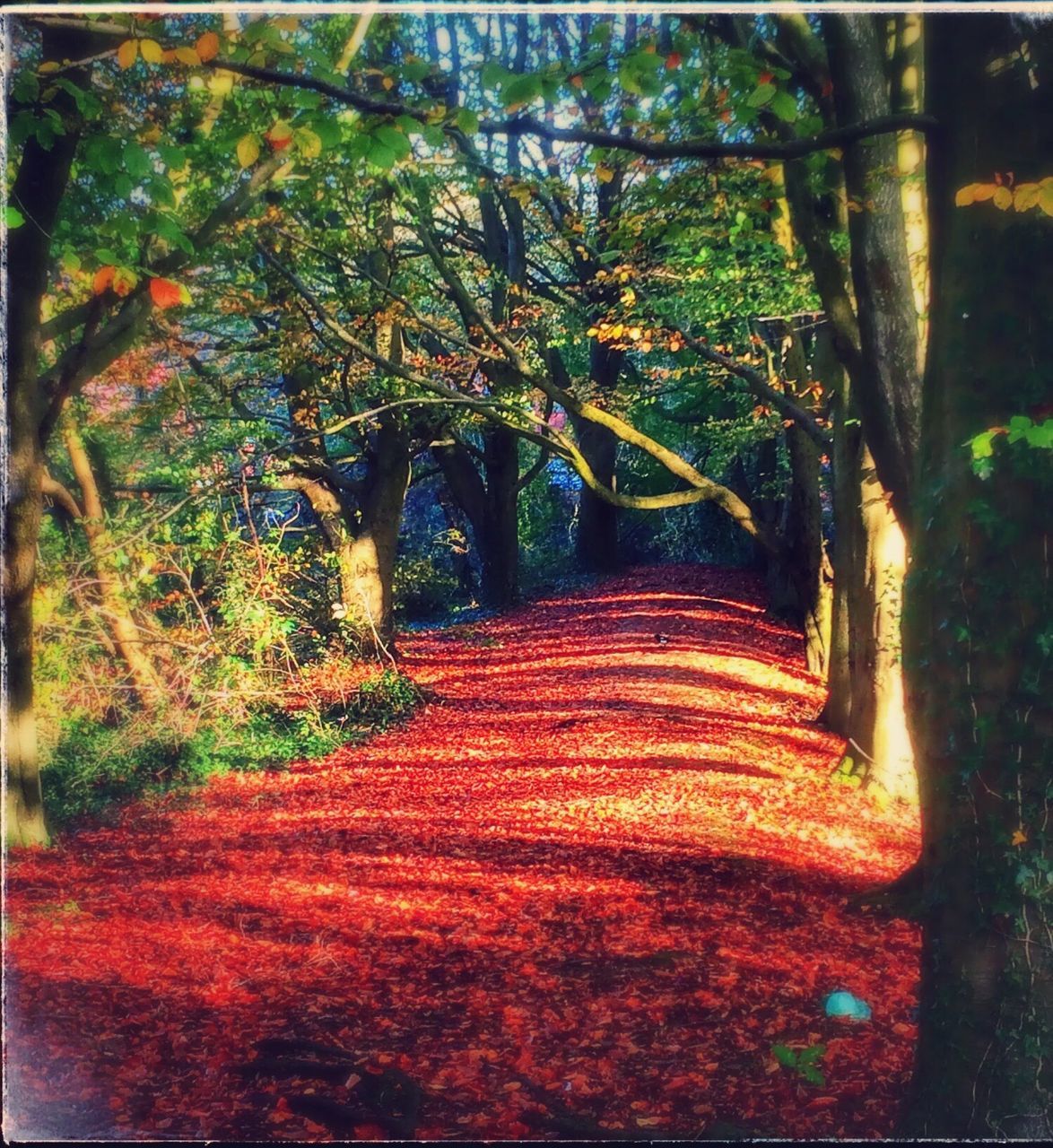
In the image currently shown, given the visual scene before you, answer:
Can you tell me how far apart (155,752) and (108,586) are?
0.56m

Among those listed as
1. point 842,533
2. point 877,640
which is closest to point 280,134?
point 877,640

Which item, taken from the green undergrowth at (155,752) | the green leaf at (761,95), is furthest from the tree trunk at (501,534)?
the green leaf at (761,95)

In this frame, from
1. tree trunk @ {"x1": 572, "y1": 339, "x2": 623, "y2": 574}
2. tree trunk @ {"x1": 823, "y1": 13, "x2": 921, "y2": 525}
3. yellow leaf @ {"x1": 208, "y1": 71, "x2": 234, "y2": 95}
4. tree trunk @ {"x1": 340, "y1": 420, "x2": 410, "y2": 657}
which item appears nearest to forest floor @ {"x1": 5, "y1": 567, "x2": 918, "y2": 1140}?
tree trunk @ {"x1": 340, "y1": 420, "x2": 410, "y2": 657}

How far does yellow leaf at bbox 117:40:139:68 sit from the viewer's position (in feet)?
8.11

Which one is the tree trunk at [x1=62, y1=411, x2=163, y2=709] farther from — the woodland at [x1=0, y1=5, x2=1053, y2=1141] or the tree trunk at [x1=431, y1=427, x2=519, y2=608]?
the tree trunk at [x1=431, y1=427, x2=519, y2=608]

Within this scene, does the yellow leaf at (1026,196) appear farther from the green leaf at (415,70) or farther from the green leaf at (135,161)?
the green leaf at (135,161)

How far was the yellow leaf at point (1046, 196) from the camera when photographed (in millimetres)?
1983

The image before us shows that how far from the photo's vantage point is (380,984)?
263 centimetres

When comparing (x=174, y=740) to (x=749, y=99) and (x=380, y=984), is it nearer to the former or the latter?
(x=380, y=984)

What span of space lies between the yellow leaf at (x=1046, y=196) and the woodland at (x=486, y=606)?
0.08 meters

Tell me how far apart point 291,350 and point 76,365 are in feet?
2.79

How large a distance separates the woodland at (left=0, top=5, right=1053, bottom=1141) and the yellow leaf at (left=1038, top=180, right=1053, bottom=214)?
84 millimetres

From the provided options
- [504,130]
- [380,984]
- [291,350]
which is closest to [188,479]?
[291,350]

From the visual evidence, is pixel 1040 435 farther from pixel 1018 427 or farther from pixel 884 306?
pixel 884 306
